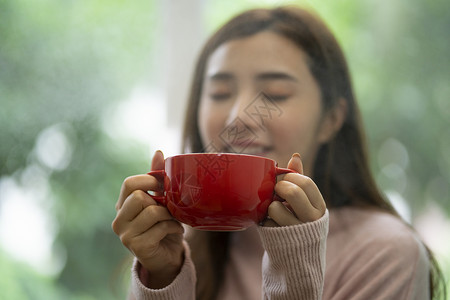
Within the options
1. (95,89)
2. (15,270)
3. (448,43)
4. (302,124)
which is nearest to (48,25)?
(95,89)

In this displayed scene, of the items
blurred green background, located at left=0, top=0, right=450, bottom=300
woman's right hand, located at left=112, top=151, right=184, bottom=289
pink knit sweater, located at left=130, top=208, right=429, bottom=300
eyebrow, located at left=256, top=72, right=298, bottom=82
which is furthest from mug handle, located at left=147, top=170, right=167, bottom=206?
blurred green background, located at left=0, top=0, right=450, bottom=300

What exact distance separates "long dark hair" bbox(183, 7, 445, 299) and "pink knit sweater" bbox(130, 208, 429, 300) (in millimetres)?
34

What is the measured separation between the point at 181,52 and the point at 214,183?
890 mm

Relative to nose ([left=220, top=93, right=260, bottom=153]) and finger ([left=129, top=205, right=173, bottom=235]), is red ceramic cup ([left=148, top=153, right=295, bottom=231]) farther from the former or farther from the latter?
nose ([left=220, top=93, right=260, bottom=153])

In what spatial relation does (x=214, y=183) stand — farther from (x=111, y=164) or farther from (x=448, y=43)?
(x=448, y=43)

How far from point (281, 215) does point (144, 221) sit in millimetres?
184

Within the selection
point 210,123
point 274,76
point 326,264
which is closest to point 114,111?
point 210,123

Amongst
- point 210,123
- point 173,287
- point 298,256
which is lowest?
point 173,287

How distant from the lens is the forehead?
28.6 inches

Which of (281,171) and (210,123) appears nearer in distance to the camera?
(281,171)

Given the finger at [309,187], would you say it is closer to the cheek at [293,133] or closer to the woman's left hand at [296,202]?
the woman's left hand at [296,202]

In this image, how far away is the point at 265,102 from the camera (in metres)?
0.69

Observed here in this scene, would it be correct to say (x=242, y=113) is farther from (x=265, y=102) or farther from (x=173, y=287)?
(x=173, y=287)

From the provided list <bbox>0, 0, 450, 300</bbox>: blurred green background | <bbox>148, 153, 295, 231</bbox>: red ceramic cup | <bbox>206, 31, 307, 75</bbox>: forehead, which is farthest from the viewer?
<bbox>0, 0, 450, 300</bbox>: blurred green background
